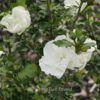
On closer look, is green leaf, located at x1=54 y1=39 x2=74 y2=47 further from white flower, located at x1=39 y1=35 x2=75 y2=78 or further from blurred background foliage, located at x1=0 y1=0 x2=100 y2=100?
blurred background foliage, located at x1=0 y1=0 x2=100 y2=100

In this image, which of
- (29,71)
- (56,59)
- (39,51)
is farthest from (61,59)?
(39,51)

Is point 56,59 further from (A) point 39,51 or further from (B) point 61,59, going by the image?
(A) point 39,51

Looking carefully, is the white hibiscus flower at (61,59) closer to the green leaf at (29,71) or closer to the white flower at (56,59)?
the white flower at (56,59)

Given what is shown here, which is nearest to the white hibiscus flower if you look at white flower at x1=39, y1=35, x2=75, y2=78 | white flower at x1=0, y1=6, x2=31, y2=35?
white flower at x1=39, y1=35, x2=75, y2=78

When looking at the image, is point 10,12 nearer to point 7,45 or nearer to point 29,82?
point 7,45

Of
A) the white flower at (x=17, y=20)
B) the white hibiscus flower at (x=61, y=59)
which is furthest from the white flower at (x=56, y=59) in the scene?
the white flower at (x=17, y=20)

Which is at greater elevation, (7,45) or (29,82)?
(7,45)

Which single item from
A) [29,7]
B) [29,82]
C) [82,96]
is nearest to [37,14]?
[29,7]

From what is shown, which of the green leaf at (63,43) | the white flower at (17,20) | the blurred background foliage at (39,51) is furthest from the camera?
the blurred background foliage at (39,51)
